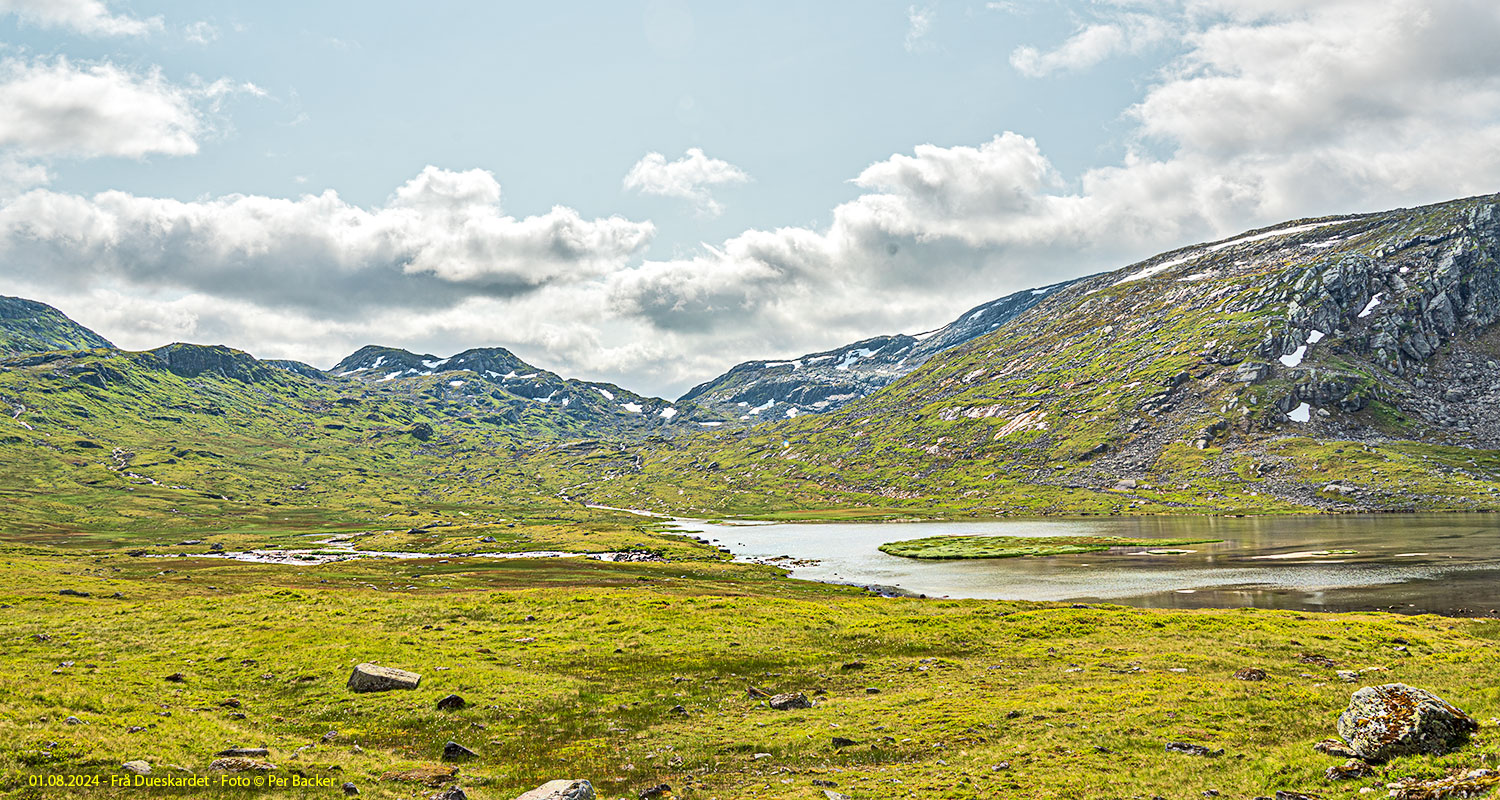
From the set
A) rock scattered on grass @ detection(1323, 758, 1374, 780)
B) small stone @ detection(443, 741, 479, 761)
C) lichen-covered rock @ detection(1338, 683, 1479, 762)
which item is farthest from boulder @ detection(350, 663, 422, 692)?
lichen-covered rock @ detection(1338, 683, 1479, 762)

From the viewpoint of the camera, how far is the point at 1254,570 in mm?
106062

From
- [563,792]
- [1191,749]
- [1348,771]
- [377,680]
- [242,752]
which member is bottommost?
[377,680]

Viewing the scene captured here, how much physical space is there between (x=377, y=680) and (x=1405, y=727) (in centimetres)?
4335

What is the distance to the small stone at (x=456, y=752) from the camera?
2814 centimetres

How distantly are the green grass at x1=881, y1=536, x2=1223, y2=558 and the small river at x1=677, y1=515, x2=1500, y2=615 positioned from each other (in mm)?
5893

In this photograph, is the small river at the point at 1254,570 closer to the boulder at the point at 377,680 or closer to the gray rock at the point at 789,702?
the gray rock at the point at 789,702

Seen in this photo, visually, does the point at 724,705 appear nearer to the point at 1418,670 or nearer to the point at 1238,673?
the point at 1238,673

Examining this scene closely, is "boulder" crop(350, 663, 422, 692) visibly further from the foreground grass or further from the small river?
the small river

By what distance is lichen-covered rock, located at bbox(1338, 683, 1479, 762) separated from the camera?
836 inches

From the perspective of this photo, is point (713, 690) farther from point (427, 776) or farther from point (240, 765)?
point (240, 765)

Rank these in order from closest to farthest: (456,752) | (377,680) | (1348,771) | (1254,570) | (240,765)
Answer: (1348,771)
(240,765)
(456,752)
(377,680)
(1254,570)

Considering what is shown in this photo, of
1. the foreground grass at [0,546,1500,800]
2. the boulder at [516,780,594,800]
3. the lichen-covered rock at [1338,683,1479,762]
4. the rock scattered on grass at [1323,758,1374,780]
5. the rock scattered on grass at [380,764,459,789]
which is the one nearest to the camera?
the boulder at [516,780,594,800]

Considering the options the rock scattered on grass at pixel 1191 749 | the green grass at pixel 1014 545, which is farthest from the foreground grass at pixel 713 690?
the green grass at pixel 1014 545

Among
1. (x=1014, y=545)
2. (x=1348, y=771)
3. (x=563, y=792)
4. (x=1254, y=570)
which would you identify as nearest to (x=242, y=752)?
(x=563, y=792)
